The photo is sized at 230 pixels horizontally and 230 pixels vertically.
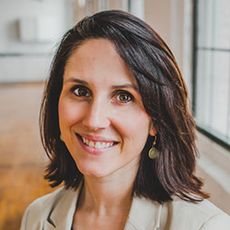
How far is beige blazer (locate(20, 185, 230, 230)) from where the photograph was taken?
3.37 feet

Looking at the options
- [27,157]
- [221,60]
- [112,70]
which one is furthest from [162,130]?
[27,157]

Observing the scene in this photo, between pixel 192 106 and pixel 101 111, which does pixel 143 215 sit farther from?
pixel 192 106

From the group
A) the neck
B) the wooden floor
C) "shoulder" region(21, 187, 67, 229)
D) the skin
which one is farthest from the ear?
the wooden floor

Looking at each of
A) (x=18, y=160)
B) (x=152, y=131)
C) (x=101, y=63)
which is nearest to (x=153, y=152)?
(x=152, y=131)

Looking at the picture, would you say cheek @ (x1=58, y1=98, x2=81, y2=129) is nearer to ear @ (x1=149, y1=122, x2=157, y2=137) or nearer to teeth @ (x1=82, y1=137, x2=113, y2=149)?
teeth @ (x1=82, y1=137, x2=113, y2=149)

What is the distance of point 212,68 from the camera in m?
2.42

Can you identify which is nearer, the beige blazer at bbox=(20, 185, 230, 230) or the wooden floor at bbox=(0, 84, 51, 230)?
the beige blazer at bbox=(20, 185, 230, 230)

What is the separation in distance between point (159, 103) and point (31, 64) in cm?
1284

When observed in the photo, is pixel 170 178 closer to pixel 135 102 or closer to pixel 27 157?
pixel 135 102

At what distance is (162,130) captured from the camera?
3.59ft

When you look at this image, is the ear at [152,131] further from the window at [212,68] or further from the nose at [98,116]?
the window at [212,68]

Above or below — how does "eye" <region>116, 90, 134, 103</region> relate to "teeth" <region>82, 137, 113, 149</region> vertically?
above

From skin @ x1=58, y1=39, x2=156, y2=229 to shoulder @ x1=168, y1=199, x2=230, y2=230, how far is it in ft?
0.54

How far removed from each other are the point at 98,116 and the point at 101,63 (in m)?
0.12
